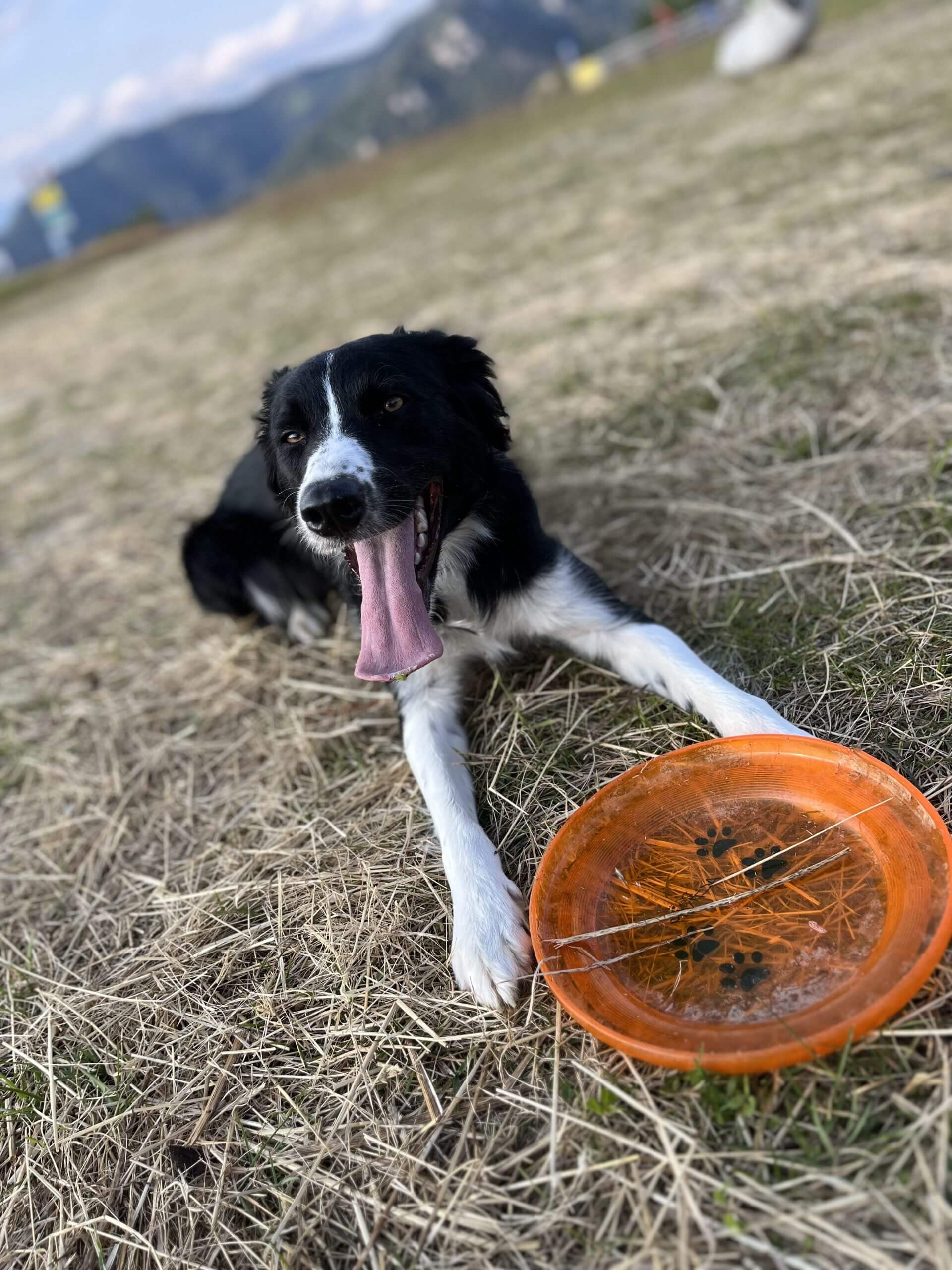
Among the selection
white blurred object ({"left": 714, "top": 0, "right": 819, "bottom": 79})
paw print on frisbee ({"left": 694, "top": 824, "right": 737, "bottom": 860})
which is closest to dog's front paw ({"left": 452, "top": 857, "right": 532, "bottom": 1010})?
paw print on frisbee ({"left": 694, "top": 824, "right": 737, "bottom": 860})

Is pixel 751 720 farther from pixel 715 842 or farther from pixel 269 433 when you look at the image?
pixel 269 433

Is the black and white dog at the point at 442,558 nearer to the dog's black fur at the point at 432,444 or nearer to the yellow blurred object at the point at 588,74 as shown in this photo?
the dog's black fur at the point at 432,444

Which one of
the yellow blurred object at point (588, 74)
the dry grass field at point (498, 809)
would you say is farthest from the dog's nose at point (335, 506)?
the yellow blurred object at point (588, 74)

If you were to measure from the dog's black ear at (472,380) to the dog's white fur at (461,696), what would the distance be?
1.23 feet

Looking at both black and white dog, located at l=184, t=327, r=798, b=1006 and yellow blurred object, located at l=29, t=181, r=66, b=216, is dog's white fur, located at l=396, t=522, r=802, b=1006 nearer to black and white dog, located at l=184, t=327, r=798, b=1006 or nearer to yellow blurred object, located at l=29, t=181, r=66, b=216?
black and white dog, located at l=184, t=327, r=798, b=1006

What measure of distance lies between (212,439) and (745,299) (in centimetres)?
448

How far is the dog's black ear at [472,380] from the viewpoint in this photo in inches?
124

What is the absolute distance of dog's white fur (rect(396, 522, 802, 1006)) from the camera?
2.30 meters

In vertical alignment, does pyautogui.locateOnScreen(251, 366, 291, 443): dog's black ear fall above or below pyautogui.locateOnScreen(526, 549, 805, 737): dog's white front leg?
above

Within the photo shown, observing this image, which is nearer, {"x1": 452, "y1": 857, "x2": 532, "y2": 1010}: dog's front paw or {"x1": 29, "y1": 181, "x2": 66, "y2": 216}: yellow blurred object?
{"x1": 452, "y1": 857, "x2": 532, "y2": 1010}: dog's front paw

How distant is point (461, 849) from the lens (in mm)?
2561

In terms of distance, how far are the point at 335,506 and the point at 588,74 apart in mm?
46116

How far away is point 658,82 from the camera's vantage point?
20359 mm

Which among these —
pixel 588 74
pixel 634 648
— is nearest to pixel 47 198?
pixel 588 74
